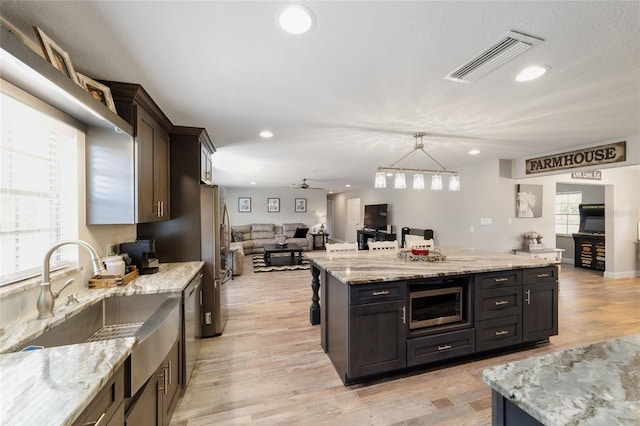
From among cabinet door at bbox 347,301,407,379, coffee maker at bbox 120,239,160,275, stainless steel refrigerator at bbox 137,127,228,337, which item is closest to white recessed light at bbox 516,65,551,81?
cabinet door at bbox 347,301,407,379

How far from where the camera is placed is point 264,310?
3.82 meters

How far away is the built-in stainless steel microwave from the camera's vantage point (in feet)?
7.59

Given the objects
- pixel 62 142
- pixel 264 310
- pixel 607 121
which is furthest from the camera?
pixel 264 310

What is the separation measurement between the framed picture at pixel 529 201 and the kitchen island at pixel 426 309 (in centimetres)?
283

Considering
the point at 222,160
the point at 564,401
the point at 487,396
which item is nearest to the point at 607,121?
the point at 487,396

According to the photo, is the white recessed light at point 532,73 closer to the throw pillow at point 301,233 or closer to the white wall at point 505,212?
the white wall at point 505,212

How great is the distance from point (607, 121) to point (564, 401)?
3.69m

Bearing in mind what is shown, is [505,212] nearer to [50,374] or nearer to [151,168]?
[151,168]

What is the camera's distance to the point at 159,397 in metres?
1.50

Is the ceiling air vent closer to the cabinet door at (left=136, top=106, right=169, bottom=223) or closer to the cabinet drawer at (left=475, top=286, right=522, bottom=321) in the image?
the cabinet drawer at (left=475, top=286, right=522, bottom=321)

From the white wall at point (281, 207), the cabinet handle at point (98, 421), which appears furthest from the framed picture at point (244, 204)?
the cabinet handle at point (98, 421)

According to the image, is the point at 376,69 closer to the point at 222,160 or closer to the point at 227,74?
the point at 227,74

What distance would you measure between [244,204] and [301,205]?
7.10 feet

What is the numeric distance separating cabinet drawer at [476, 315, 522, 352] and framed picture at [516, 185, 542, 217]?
331cm
